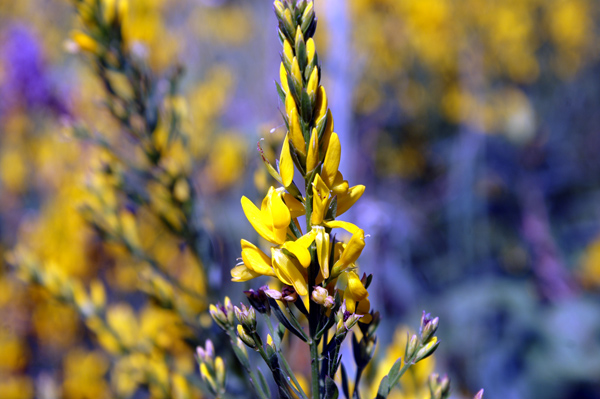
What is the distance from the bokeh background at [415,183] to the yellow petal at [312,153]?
519 mm

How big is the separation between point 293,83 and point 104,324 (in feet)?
2.87

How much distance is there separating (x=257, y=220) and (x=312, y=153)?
10 centimetres

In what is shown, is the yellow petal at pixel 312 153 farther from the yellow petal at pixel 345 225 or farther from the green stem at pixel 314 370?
the green stem at pixel 314 370

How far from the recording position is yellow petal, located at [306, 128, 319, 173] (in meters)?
0.47

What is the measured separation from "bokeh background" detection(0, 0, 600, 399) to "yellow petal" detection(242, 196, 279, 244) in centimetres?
49

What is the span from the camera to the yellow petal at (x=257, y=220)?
1.66ft

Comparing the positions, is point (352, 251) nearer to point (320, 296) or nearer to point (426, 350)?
point (320, 296)

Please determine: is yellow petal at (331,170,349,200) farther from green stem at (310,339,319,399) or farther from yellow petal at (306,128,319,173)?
green stem at (310,339,319,399)

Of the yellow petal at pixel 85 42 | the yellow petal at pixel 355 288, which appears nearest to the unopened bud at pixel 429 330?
the yellow petal at pixel 355 288

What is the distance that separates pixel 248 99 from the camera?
520 centimetres

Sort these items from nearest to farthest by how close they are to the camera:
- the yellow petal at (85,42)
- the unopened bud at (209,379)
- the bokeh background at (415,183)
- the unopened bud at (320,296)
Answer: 1. the unopened bud at (320,296)
2. the unopened bud at (209,379)
3. the yellow petal at (85,42)
4. the bokeh background at (415,183)

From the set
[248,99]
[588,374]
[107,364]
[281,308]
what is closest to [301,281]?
[281,308]

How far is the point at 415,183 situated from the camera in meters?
3.62

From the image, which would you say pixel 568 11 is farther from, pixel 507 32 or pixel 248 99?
pixel 248 99
